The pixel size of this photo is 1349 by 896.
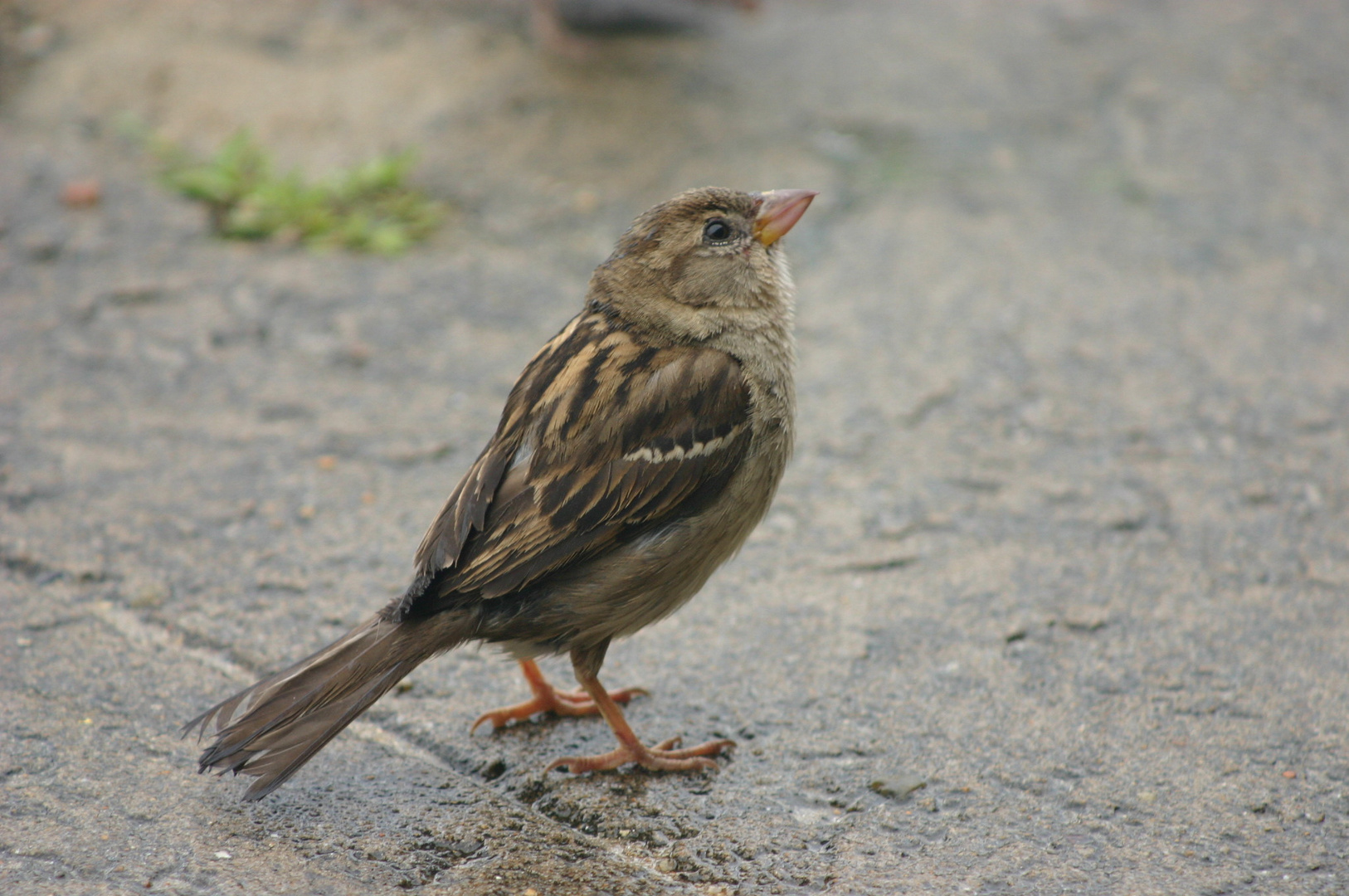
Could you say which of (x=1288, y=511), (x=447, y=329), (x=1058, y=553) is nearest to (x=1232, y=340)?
(x=1288, y=511)

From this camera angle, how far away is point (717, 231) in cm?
343

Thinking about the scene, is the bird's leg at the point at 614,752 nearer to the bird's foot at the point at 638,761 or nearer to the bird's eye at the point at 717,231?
the bird's foot at the point at 638,761

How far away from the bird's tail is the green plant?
9.72ft

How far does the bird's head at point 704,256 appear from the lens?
11.0ft

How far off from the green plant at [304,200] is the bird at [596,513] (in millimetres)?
2527

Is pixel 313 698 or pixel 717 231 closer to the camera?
pixel 313 698

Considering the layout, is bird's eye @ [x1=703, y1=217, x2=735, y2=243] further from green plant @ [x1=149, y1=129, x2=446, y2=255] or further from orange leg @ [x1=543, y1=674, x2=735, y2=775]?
green plant @ [x1=149, y1=129, x2=446, y2=255]

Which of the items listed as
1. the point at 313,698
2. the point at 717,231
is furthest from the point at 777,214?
the point at 313,698

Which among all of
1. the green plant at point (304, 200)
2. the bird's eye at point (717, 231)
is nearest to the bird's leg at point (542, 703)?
the bird's eye at point (717, 231)

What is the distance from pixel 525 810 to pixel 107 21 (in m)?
5.74

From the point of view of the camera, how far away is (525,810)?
2.96 metres

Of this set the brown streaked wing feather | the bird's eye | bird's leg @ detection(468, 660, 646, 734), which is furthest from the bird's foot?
the bird's eye

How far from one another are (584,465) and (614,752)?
2.39ft

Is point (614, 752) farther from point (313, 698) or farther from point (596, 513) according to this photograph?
point (313, 698)
